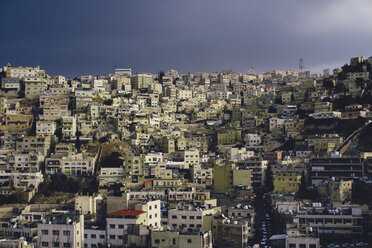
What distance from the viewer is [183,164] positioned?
173 ft

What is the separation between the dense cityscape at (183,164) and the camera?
106 feet

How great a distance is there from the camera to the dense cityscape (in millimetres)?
32406

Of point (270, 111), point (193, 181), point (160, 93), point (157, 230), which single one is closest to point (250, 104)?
point (270, 111)

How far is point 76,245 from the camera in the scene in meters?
27.2

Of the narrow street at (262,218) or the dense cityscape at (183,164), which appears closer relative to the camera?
the dense cityscape at (183,164)

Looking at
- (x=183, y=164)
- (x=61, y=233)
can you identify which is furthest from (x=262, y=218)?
(x=61, y=233)

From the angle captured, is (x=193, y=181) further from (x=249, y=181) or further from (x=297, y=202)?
(x=297, y=202)

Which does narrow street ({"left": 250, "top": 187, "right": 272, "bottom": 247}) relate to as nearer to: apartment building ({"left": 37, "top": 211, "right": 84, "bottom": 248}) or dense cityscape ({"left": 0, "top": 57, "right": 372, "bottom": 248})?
dense cityscape ({"left": 0, "top": 57, "right": 372, "bottom": 248})

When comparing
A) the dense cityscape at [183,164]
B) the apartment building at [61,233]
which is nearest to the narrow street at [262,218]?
the dense cityscape at [183,164]

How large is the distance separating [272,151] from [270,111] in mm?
17137

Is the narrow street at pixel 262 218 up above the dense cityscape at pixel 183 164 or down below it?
below

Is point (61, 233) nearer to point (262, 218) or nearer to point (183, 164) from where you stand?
point (262, 218)

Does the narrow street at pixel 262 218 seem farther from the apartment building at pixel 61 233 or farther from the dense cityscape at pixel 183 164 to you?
the apartment building at pixel 61 233

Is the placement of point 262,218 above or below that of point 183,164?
below
